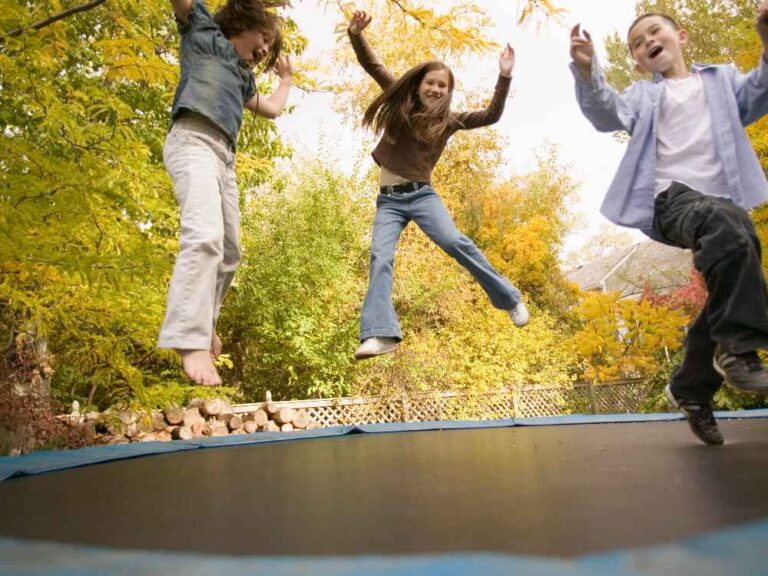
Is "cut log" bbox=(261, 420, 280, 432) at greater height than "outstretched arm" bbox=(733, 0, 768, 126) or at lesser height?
lesser

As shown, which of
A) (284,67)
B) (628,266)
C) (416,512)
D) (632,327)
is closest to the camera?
(416,512)

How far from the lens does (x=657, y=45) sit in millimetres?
1587

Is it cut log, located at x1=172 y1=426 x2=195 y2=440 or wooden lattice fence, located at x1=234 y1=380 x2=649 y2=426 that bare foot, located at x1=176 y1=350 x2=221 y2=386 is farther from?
wooden lattice fence, located at x1=234 y1=380 x2=649 y2=426

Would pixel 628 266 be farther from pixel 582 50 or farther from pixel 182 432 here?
pixel 582 50

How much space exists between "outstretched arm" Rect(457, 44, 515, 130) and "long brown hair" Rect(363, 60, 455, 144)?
105 mm

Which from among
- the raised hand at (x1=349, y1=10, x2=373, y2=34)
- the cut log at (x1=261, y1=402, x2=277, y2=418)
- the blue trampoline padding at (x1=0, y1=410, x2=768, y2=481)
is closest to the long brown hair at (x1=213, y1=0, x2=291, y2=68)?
the raised hand at (x1=349, y1=10, x2=373, y2=34)

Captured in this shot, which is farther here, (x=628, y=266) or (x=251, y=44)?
(x=628, y=266)

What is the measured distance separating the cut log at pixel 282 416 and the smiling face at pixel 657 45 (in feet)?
15.5

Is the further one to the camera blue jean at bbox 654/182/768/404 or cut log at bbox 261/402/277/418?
cut log at bbox 261/402/277/418

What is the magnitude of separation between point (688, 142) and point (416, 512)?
1.11 meters

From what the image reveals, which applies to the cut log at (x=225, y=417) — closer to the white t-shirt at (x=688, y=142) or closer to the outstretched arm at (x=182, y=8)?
the outstretched arm at (x=182, y=8)

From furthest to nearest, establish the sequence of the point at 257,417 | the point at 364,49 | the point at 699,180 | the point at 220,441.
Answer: the point at 257,417, the point at 220,441, the point at 364,49, the point at 699,180

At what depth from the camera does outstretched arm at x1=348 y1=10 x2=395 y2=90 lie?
1877 millimetres

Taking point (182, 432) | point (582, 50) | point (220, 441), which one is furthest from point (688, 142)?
point (182, 432)
